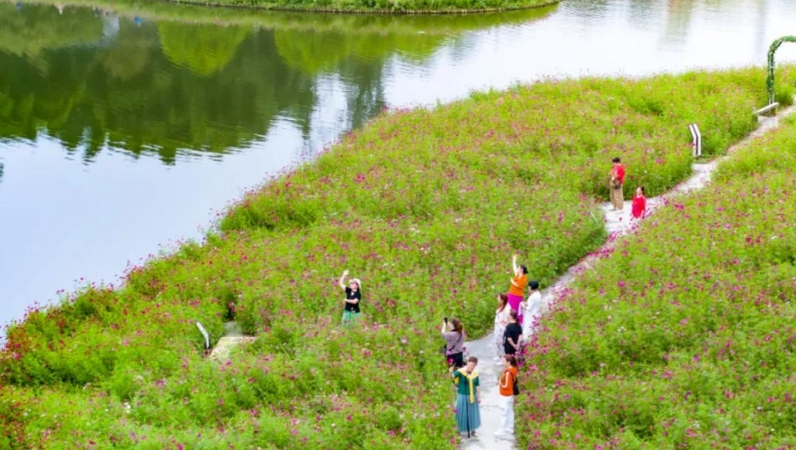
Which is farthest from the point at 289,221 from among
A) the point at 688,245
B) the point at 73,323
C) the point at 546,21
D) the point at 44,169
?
the point at 546,21

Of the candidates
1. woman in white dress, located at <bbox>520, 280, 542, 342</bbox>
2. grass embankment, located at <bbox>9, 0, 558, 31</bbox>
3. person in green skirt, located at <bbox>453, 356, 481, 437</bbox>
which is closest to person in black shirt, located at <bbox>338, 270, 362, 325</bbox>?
woman in white dress, located at <bbox>520, 280, 542, 342</bbox>

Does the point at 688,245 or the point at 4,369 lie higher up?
the point at 688,245

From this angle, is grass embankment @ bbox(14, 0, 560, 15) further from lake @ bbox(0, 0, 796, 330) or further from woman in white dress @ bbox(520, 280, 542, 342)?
woman in white dress @ bbox(520, 280, 542, 342)

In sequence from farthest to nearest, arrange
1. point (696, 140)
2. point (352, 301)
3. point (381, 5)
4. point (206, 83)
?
1. point (381, 5)
2. point (206, 83)
3. point (696, 140)
4. point (352, 301)

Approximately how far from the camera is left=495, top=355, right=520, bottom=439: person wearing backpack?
15328 millimetres

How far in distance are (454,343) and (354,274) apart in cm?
499

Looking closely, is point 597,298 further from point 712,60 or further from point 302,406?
point 712,60

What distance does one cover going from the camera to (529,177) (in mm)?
27672

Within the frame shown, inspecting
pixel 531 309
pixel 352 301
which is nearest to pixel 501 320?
pixel 531 309

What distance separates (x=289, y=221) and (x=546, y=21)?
48.0 m

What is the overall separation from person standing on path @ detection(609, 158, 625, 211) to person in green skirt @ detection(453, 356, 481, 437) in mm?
11442

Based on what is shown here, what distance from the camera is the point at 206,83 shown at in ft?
161

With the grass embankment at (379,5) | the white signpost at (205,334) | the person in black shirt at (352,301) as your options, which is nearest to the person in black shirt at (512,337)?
the person in black shirt at (352,301)

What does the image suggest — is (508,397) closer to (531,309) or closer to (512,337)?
(512,337)
